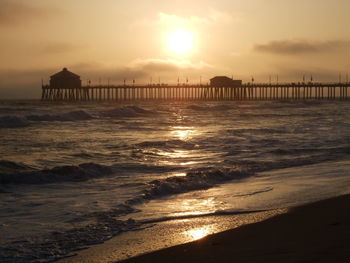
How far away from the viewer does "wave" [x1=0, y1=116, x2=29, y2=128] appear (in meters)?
22.2

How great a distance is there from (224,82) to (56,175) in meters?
75.2

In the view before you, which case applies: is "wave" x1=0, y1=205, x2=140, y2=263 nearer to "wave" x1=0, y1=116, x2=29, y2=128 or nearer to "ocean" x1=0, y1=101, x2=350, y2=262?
"ocean" x1=0, y1=101, x2=350, y2=262

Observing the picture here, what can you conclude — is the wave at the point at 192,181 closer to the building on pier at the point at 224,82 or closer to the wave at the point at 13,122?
the wave at the point at 13,122

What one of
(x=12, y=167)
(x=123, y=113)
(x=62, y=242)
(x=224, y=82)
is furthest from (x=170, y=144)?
(x=224, y=82)

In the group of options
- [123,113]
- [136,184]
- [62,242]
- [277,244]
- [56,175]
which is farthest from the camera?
[123,113]

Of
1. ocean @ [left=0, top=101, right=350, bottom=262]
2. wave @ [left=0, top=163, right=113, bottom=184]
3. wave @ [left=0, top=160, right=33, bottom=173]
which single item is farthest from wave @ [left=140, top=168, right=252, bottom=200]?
wave @ [left=0, top=160, right=33, bottom=173]

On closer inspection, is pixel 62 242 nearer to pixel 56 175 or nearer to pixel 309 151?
pixel 56 175

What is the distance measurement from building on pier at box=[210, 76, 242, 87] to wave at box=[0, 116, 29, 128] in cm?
5993

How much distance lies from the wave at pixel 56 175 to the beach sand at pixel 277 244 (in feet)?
13.4

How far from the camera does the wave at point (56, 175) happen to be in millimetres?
7875

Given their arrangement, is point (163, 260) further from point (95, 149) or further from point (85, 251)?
point (95, 149)

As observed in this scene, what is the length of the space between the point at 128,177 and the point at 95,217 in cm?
295

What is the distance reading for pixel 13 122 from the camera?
76.0 feet

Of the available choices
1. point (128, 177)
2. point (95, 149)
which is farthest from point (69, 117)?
point (128, 177)
